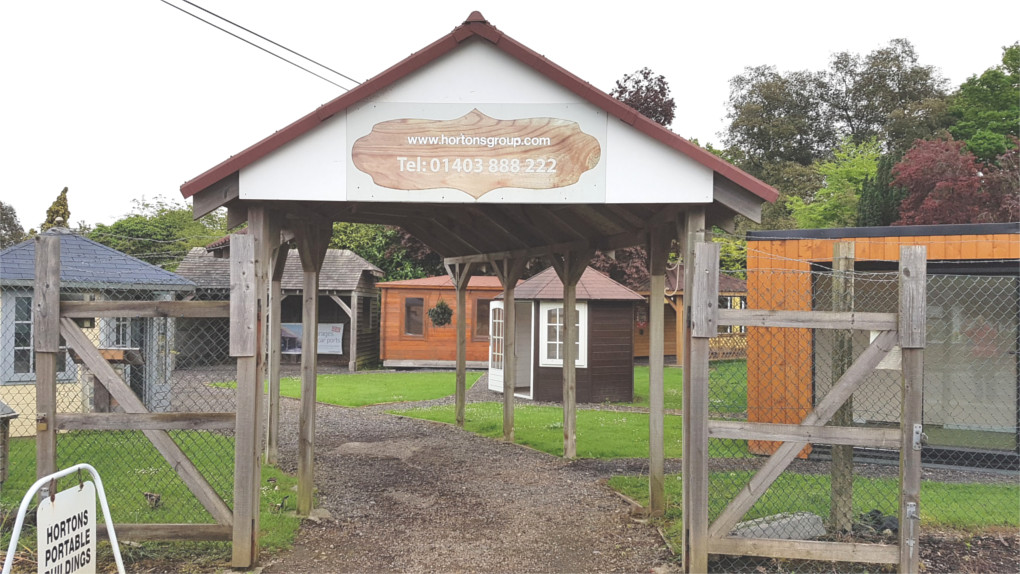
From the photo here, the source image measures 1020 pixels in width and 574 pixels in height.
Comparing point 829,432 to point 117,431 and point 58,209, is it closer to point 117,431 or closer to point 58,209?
point 117,431

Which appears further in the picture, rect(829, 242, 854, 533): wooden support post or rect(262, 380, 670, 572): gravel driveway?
rect(262, 380, 670, 572): gravel driveway

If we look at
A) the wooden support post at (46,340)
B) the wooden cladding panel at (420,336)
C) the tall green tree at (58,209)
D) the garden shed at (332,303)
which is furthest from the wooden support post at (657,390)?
the tall green tree at (58,209)

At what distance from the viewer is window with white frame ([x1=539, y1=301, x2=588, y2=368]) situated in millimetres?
15789

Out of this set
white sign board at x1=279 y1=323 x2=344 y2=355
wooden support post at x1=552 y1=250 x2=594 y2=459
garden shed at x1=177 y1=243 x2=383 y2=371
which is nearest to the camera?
wooden support post at x1=552 y1=250 x2=594 y2=459

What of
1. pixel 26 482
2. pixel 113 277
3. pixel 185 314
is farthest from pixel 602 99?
pixel 113 277

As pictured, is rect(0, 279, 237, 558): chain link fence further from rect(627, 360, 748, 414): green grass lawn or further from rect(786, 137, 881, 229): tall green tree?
rect(786, 137, 881, 229): tall green tree

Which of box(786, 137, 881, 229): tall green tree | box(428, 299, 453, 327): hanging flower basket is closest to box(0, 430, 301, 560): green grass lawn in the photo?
box(428, 299, 453, 327): hanging flower basket

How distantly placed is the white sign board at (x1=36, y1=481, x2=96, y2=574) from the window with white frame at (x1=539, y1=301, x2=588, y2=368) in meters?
12.3

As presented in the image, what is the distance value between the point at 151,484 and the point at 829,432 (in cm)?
663

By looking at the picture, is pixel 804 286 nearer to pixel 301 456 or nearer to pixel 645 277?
pixel 301 456

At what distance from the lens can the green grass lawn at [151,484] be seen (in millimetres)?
5797

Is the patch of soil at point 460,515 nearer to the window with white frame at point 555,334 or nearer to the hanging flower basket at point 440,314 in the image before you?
the window with white frame at point 555,334

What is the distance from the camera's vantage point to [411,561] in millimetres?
5609

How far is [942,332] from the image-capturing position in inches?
394
